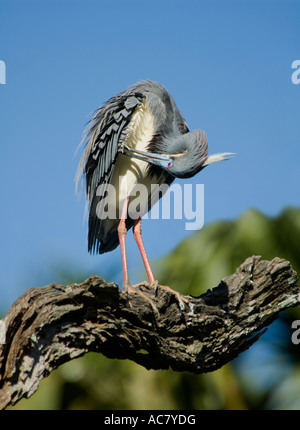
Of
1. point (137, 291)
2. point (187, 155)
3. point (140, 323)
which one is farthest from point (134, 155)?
point (140, 323)

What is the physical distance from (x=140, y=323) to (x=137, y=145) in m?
2.44

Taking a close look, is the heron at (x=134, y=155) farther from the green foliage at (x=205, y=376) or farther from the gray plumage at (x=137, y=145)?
the green foliage at (x=205, y=376)

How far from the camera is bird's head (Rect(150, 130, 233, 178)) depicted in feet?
19.9

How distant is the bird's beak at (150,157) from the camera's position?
622cm

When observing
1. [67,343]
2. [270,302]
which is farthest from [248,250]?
[67,343]

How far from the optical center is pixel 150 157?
6.33 meters

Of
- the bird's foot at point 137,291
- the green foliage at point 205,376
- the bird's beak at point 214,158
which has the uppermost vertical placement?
the bird's beak at point 214,158

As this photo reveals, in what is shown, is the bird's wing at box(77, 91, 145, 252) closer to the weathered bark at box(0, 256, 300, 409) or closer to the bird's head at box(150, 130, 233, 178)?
the bird's head at box(150, 130, 233, 178)

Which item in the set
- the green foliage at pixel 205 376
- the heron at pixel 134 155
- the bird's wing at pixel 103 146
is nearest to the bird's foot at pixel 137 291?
the heron at pixel 134 155

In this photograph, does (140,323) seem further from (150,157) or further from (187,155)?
(150,157)

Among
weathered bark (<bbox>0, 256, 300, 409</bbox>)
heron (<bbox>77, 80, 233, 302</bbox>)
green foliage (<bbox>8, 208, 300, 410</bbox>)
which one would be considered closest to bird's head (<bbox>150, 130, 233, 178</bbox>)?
heron (<bbox>77, 80, 233, 302</bbox>)

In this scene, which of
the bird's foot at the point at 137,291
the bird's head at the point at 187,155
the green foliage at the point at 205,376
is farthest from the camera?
the green foliage at the point at 205,376
